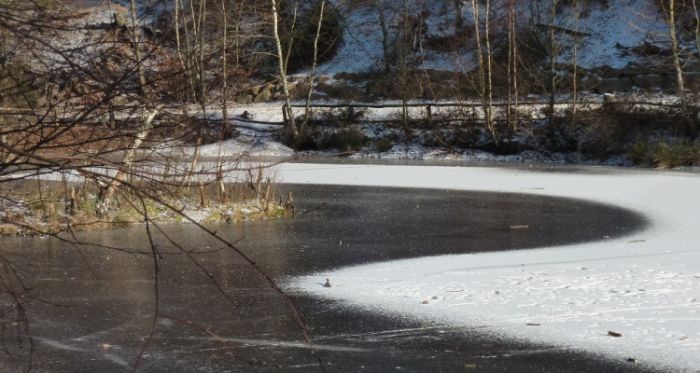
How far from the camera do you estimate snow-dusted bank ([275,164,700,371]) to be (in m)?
7.61

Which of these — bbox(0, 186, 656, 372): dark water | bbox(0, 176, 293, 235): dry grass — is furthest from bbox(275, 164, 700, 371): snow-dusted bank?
bbox(0, 176, 293, 235): dry grass

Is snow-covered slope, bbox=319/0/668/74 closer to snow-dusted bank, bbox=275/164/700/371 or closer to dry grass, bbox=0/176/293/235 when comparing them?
dry grass, bbox=0/176/293/235

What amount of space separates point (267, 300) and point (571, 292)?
2876 mm

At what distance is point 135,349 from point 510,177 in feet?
55.7

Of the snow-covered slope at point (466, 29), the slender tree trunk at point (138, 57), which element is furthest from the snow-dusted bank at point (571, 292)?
the snow-covered slope at point (466, 29)

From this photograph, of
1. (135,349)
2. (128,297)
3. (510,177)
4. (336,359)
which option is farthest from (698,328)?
(510,177)

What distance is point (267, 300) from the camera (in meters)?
9.30

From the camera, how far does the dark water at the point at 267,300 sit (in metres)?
7.09

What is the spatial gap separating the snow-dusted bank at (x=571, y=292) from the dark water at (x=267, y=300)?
37 centimetres

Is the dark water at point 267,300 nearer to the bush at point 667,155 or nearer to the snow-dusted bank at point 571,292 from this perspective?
the snow-dusted bank at point 571,292

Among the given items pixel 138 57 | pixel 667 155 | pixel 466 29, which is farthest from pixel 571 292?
pixel 466 29

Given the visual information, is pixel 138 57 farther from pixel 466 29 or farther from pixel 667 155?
pixel 466 29

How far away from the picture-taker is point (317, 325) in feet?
27.1

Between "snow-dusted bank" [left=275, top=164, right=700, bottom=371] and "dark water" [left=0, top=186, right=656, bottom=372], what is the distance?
366 mm
